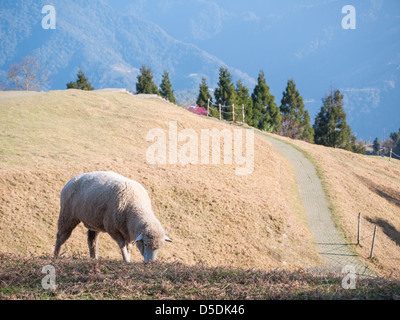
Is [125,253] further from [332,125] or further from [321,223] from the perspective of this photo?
[332,125]

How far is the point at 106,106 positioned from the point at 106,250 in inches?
843

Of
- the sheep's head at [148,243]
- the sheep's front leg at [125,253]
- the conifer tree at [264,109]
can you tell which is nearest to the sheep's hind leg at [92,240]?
the sheep's front leg at [125,253]

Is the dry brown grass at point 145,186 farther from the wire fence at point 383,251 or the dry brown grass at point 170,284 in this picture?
the dry brown grass at point 170,284

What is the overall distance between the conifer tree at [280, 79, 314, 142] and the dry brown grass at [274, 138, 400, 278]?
21075 millimetres

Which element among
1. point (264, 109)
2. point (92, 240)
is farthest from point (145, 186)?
point (264, 109)

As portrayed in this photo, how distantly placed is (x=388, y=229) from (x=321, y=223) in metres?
5.75

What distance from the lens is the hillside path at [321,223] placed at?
20.2m

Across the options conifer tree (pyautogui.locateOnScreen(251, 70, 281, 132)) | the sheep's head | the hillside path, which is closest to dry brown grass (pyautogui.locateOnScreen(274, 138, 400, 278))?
the hillside path

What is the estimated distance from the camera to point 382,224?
27.0m

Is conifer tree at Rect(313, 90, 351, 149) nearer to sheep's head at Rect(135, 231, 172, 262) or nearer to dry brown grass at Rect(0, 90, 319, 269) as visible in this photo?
dry brown grass at Rect(0, 90, 319, 269)

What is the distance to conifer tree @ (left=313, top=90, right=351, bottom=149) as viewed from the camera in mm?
60531

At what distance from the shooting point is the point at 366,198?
30.9 metres
